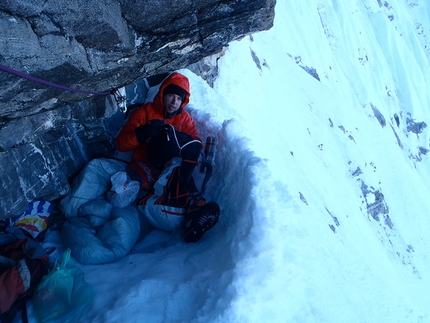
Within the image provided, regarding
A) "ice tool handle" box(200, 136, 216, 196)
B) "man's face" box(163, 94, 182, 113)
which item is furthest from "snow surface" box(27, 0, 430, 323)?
"man's face" box(163, 94, 182, 113)

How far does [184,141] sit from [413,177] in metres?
13.5

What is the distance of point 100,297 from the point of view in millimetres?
2477

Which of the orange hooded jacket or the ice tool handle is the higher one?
the orange hooded jacket

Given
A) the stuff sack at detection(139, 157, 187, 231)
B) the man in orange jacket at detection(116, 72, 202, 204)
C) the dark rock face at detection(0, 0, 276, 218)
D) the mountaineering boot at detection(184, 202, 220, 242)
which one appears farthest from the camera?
the man in orange jacket at detection(116, 72, 202, 204)

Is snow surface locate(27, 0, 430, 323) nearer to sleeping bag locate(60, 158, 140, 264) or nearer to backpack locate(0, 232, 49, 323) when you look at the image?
sleeping bag locate(60, 158, 140, 264)

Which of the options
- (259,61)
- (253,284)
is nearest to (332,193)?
→ (259,61)

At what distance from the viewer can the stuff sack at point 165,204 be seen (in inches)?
121

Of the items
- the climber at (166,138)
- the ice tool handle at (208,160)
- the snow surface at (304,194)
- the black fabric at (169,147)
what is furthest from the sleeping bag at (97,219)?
the ice tool handle at (208,160)

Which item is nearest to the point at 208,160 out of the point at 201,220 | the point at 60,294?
the point at 201,220

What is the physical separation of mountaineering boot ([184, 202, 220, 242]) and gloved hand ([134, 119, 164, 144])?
0.91 m

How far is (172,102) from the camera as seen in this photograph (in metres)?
3.29

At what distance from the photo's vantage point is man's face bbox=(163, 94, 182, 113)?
3.29 m

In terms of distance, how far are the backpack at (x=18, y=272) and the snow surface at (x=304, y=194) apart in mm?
397

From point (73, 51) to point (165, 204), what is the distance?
162 centimetres
